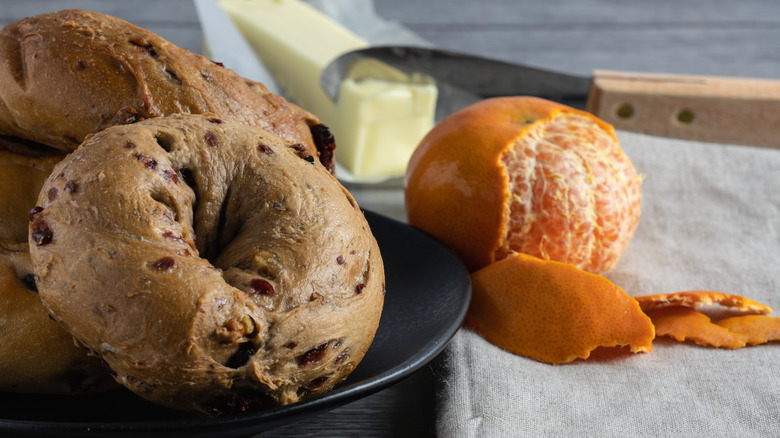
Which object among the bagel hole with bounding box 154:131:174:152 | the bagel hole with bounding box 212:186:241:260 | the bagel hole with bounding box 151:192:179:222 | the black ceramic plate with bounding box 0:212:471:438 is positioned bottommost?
the black ceramic plate with bounding box 0:212:471:438

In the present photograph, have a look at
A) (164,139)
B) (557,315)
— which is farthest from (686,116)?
(164,139)

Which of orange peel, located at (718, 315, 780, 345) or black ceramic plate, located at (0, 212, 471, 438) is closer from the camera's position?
black ceramic plate, located at (0, 212, 471, 438)

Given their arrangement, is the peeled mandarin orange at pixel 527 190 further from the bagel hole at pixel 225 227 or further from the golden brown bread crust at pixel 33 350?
the golden brown bread crust at pixel 33 350

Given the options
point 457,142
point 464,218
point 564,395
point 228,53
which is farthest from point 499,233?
point 228,53

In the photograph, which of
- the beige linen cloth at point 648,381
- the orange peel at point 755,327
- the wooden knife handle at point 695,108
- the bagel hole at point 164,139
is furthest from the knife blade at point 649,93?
the bagel hole at point 164,139

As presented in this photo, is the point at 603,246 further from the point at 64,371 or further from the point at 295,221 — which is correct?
the point at 64,371

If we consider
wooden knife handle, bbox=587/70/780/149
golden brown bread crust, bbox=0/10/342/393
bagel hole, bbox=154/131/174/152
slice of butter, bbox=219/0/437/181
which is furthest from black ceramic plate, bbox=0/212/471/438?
wooden knife handle, bbox=587/70/780/149

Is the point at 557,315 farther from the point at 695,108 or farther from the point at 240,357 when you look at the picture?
the point at 695,108

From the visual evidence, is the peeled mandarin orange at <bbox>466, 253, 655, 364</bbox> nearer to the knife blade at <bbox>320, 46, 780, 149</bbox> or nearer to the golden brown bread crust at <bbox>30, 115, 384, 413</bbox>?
the golden brown bread crust at <bbox>30, 115, 384, 413</bbox>
